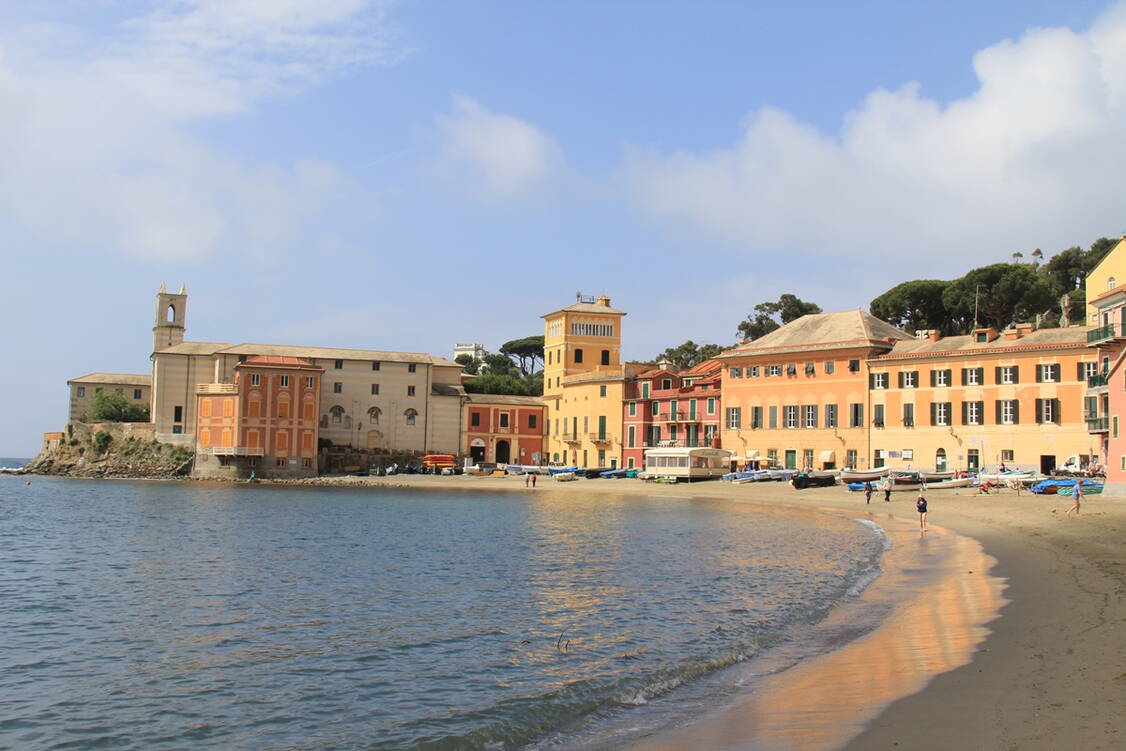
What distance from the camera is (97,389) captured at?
11169 cm

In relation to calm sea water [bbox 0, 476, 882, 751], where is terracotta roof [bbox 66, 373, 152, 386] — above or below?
above

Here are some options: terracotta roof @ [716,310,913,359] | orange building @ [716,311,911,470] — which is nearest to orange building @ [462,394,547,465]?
orange building @ [716,311,911,470]

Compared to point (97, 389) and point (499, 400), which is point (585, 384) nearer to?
point (499, 400)

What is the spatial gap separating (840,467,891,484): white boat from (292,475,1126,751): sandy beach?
119 feet

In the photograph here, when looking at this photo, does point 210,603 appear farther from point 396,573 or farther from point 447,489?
point 447,489

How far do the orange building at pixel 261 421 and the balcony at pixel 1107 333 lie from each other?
216 ft

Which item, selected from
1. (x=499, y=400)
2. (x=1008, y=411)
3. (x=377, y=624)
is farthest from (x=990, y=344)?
(x=377, y=624)

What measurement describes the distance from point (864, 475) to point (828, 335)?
12.6 metres

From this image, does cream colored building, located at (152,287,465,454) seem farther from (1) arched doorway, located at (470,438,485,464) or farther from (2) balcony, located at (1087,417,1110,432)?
(2) balcony, located at (1087,417,1110,432)

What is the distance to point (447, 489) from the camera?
8312 centimetres

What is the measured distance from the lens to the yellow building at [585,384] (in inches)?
3558

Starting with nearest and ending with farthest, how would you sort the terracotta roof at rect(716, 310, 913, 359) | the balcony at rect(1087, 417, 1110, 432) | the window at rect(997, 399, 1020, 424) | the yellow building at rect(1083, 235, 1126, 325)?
the balcony at rect(1087, 417, 1110, 432)
the yellow building at rect(1083, 235, 1126, 325)
the window at rect(997, 399, 1020, 424)
the terracotta roof at rect(716, 310, 913, 359)

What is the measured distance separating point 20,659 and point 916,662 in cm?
1439

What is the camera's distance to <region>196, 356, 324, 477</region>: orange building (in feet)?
290
